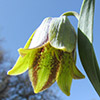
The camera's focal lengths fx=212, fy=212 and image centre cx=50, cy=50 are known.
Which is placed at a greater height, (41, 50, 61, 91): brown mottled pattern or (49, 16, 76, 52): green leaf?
(49, 16, 76, 52): green leaf

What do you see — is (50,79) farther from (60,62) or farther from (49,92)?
(49,92)

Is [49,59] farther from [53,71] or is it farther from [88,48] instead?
[88,48]

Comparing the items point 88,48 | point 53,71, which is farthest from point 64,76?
point 88,48

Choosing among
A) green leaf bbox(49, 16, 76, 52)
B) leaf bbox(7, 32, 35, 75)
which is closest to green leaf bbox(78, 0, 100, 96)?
green leaf bbox(49, 16, 76, 52)

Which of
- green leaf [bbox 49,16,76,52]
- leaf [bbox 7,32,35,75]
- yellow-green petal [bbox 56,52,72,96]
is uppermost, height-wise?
green leaf [bbox 49,16,76,52]

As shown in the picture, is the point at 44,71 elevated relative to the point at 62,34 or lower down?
lower down

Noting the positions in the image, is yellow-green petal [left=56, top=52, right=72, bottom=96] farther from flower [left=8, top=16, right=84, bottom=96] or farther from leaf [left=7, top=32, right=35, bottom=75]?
leaf [left=7, top=32, right=35, bottom=75]

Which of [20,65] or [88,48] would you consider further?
[20,65]

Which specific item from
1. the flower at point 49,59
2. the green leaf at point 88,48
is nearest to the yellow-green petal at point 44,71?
the flower at point 49,59

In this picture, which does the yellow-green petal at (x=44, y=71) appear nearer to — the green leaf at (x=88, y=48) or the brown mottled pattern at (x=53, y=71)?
→ the brown mottled pattern at (x=53, y=71)
